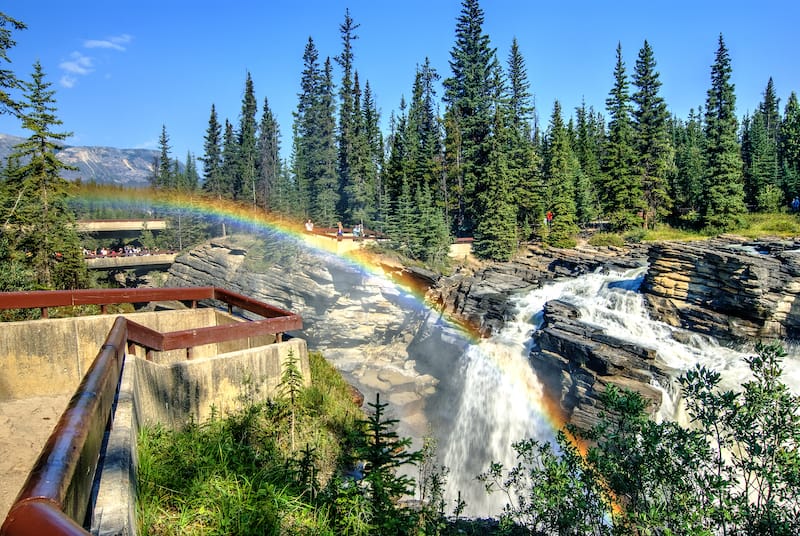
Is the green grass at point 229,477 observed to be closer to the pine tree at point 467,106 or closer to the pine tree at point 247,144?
the pine tree at point 467,106

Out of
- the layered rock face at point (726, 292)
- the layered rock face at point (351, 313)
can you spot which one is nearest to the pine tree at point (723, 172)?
the layered rock face at point (726, 292)

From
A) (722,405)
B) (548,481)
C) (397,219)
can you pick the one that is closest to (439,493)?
(548,481)

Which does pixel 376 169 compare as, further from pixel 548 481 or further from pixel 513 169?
pixel 548 481

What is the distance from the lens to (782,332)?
16672 millimetres

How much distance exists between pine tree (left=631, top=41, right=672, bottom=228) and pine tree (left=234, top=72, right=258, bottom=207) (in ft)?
136

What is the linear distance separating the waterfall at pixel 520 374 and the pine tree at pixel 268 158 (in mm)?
31553

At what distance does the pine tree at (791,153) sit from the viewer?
42.3 metres

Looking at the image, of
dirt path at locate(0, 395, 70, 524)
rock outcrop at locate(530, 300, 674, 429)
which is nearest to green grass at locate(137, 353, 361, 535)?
dirt path at locate(0, 395, 70, 524)

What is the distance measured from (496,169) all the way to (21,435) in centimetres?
3624

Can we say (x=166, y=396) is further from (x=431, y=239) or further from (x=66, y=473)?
(x=431, y=239)

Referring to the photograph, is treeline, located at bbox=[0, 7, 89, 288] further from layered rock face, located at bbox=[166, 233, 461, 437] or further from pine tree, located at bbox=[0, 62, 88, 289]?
layered rock face, located at bbox=[166, 233, 461, 437]

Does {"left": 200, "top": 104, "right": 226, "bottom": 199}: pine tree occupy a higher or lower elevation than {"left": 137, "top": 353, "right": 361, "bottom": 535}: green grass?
higher

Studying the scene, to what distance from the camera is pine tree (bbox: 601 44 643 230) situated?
1517 inches

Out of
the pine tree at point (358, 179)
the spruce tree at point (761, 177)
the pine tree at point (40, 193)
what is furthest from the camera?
the pine tree at point (358, 179)
